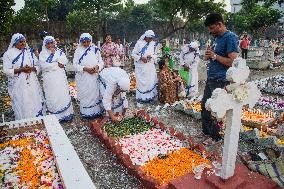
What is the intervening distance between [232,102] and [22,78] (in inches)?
246

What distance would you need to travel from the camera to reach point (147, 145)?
622 centimetres

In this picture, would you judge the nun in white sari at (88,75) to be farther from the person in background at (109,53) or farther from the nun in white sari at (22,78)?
the person in background at (109,53)

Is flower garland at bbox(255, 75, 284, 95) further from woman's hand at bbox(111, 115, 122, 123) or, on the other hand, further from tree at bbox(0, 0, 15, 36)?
tree at bbox(0, 0, 15, 36)

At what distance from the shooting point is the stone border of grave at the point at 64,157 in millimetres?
3666

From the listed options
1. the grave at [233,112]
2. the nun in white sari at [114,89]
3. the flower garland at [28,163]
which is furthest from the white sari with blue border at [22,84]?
the grave at [233,112]

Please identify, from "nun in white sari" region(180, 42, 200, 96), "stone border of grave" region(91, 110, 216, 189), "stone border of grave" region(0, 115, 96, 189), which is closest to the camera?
"stone border of grave" region(0, 115, 96, 189)

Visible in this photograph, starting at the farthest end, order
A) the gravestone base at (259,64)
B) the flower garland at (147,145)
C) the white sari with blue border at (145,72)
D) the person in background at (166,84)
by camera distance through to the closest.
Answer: the gravestone base at (259,64) < the white sari with blue border at (145,72) < the person in background at (166,84) < the flower garland at (147,145)

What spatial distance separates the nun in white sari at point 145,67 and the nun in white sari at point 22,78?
3.20 metres

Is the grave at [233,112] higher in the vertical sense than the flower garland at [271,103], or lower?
higher

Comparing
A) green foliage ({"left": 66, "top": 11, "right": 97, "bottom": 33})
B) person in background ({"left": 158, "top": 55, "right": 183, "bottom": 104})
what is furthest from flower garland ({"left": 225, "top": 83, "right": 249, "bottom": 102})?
green foliage ({"left": 66, "top": 11, "right": 97, "bottom": 33})

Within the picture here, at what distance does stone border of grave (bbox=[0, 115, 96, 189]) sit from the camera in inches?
144

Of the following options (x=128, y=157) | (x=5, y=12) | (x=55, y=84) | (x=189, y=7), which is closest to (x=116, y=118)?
(x=128, y=157)

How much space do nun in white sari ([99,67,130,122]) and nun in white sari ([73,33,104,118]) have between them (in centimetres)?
81

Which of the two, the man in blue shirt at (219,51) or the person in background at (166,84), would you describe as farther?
the person in background at (166,84)
